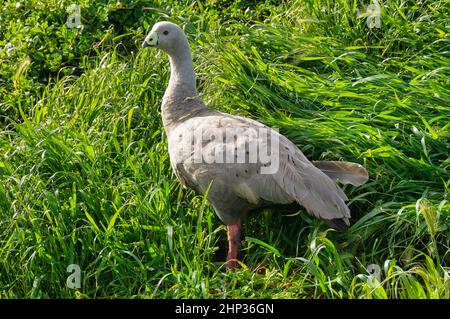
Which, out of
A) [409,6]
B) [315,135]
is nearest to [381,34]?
[409,6]

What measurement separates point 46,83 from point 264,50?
1.64 metres

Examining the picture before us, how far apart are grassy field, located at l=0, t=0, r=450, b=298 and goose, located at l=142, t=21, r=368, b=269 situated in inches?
6.6

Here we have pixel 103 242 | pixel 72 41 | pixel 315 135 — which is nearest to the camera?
pixel 103 242

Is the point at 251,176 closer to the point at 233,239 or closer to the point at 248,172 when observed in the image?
Answer: the point at 248,172

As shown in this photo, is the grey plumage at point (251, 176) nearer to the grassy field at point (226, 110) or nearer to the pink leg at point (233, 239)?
the pink leg at point (233, 239)

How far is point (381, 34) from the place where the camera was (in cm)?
763

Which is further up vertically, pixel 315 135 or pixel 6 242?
pixel 315 135

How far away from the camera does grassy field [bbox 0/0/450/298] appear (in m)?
5.98

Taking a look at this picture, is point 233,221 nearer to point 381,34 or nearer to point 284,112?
point 284,112

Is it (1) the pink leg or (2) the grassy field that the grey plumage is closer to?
(1) the pink leg

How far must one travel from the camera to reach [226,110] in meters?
7.00

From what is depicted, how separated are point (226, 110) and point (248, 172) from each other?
0.97 metres

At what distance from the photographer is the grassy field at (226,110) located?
5980 mm
